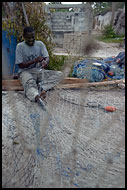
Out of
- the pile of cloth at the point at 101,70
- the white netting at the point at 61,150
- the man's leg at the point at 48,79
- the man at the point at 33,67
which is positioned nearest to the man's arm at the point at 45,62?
the man at the point at 33,67

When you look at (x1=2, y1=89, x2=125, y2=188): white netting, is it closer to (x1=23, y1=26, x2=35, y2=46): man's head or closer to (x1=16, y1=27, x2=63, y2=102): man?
(x1=16, y1=27, x2=63, y2=102): man

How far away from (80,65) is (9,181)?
7.56 ft

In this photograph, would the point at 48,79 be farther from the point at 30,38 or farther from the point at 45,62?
the point at 30,38

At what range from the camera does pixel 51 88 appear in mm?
2389

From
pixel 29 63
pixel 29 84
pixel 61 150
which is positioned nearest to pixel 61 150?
pixel 61 150

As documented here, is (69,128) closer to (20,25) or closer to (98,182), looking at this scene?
(98,182)

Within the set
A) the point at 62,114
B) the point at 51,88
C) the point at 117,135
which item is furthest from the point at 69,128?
the point at 51,88

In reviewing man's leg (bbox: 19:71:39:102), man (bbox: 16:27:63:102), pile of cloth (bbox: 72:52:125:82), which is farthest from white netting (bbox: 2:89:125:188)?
pile of cloth (bbox: 72:52:125:82)

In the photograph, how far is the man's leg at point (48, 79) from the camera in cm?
237

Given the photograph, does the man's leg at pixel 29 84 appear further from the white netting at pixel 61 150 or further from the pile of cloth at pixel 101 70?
the pile of cloth at pixel 101 70

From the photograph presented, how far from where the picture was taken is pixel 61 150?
1112 mm

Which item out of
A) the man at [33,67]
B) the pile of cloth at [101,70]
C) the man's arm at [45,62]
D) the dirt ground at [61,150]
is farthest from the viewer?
the pile of cloth at [101,70]

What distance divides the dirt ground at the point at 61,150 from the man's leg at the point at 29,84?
25cm

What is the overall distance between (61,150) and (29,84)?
1226mm
